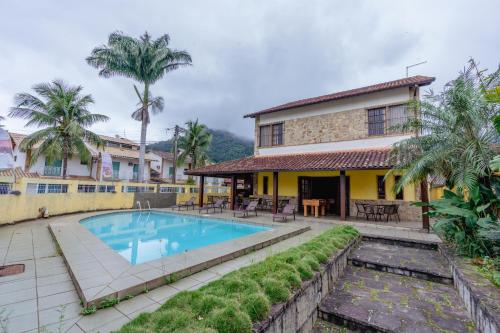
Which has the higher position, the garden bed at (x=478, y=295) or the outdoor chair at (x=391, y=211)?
the outdoor chair at (x=391, y=211)

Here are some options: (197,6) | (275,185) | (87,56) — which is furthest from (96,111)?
(275,185)

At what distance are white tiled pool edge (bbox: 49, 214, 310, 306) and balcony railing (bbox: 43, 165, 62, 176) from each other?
2275 centimetres

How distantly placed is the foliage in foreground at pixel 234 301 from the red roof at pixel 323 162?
7113 millimetres

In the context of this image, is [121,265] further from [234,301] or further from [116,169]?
[116,169]

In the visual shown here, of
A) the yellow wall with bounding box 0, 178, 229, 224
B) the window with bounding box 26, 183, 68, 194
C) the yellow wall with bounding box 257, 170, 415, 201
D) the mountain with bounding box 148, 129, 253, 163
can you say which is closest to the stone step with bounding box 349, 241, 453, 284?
the yellow wall with bounding box 257, 170, 415, 201

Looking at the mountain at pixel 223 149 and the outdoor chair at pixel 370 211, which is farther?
the mountain at pixel 223 149

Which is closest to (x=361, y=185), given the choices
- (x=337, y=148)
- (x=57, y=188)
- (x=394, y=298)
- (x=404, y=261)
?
(x=337, y=148)

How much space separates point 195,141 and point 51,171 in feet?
52.0

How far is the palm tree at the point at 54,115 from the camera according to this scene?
1598 cm

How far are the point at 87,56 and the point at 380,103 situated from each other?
2226 centimetres

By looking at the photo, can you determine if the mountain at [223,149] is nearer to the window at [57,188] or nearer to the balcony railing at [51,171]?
the balcony railing at [51,171]

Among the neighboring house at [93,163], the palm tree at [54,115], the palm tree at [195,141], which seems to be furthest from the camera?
the palm tree at [195,141]

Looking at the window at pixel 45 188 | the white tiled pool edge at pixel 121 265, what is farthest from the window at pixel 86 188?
the white tiled pool edge at pixel 121 265

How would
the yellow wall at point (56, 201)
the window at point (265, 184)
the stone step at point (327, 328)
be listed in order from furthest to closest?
the window at point (265, 184), the yellow wall at point (56, 201), the stone step at point (327, 328)
